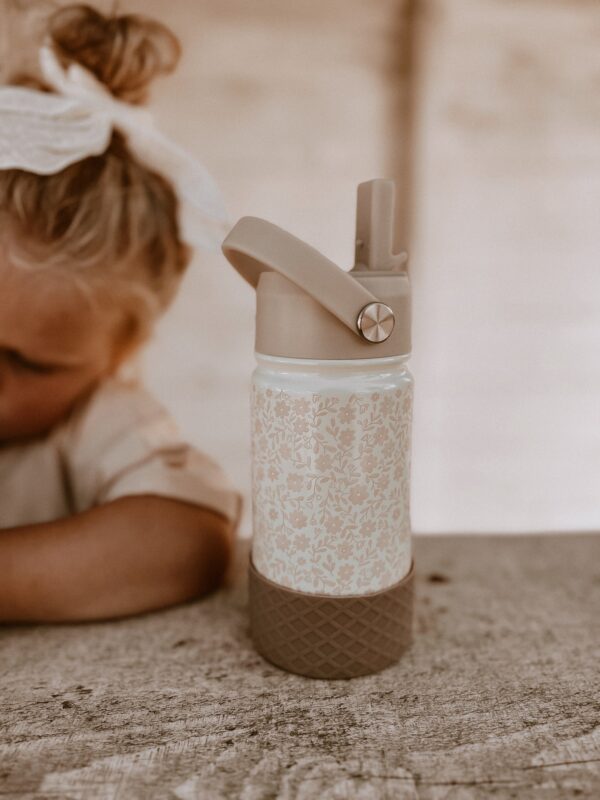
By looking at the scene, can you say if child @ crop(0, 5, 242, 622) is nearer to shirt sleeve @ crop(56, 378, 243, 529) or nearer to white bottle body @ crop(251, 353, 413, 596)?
shirt sleeve @ crop(56, 378, 243, 529)

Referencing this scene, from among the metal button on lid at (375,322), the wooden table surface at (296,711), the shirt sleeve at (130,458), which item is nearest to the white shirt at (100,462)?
the shirt sleeve at (130,458)

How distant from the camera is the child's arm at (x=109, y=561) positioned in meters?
0.56

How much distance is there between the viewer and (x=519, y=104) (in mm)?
768

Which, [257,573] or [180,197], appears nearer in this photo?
[257,573]

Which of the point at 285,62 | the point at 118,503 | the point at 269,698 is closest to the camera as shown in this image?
the point at 269,698

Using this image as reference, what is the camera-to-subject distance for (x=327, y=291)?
1.47 ft

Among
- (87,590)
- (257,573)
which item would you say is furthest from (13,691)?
(257,573)

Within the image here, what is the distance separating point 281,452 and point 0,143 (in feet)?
1.22

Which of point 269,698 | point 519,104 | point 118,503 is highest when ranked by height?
point 519,104

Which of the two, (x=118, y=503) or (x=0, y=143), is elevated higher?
(x=0, y=143)

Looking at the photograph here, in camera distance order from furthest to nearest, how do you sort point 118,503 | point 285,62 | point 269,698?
point 285,62
point 118,503
point 269,698

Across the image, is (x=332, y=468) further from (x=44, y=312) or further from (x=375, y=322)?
(x=44, y=312)

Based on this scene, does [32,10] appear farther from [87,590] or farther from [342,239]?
[87,590]

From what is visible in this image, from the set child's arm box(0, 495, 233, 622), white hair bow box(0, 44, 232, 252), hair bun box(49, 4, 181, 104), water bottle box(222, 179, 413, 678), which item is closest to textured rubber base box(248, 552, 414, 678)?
water bottle box(222, 179, 413, 678)
